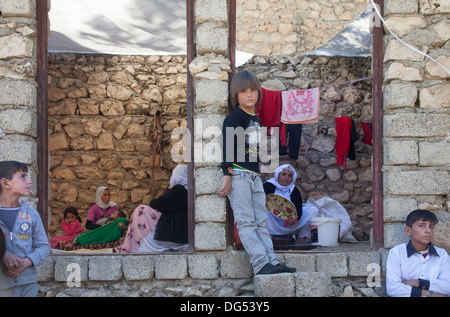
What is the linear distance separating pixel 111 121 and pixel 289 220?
366 cm

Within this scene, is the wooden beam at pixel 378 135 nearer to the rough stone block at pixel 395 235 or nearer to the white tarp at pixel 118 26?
the rough stone block at pixel 395 235

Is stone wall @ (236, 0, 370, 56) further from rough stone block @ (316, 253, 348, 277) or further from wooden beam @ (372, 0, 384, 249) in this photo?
rough stone block @ (316, 253, 348, 277)

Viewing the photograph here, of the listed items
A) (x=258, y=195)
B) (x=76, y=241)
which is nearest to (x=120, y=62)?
(x=76, y=241)

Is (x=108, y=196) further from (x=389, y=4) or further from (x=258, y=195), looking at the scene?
(x=389, y=4)

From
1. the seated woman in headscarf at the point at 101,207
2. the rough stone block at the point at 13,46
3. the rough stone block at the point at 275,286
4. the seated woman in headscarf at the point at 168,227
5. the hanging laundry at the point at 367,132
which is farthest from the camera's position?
the hanging laundry at the point at 367,132

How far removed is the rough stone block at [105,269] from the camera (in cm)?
498

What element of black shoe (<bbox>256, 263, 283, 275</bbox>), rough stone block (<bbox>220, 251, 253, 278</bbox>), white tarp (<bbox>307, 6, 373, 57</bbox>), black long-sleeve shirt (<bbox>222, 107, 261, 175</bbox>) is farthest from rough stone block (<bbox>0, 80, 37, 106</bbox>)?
white tarp (<bbox>307, 6, 373, 57</bbox>)

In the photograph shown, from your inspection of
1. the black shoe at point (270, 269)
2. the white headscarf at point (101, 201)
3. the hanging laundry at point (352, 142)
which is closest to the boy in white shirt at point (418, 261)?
the black shoe at point (270, 269)

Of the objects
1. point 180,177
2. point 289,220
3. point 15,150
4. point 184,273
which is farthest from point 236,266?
point 15,150

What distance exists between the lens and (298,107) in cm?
774

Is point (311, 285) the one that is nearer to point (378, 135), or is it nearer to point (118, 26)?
point (378, 135)

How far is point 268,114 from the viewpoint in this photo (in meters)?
7.64

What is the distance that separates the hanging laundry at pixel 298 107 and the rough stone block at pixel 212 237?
312 cm
